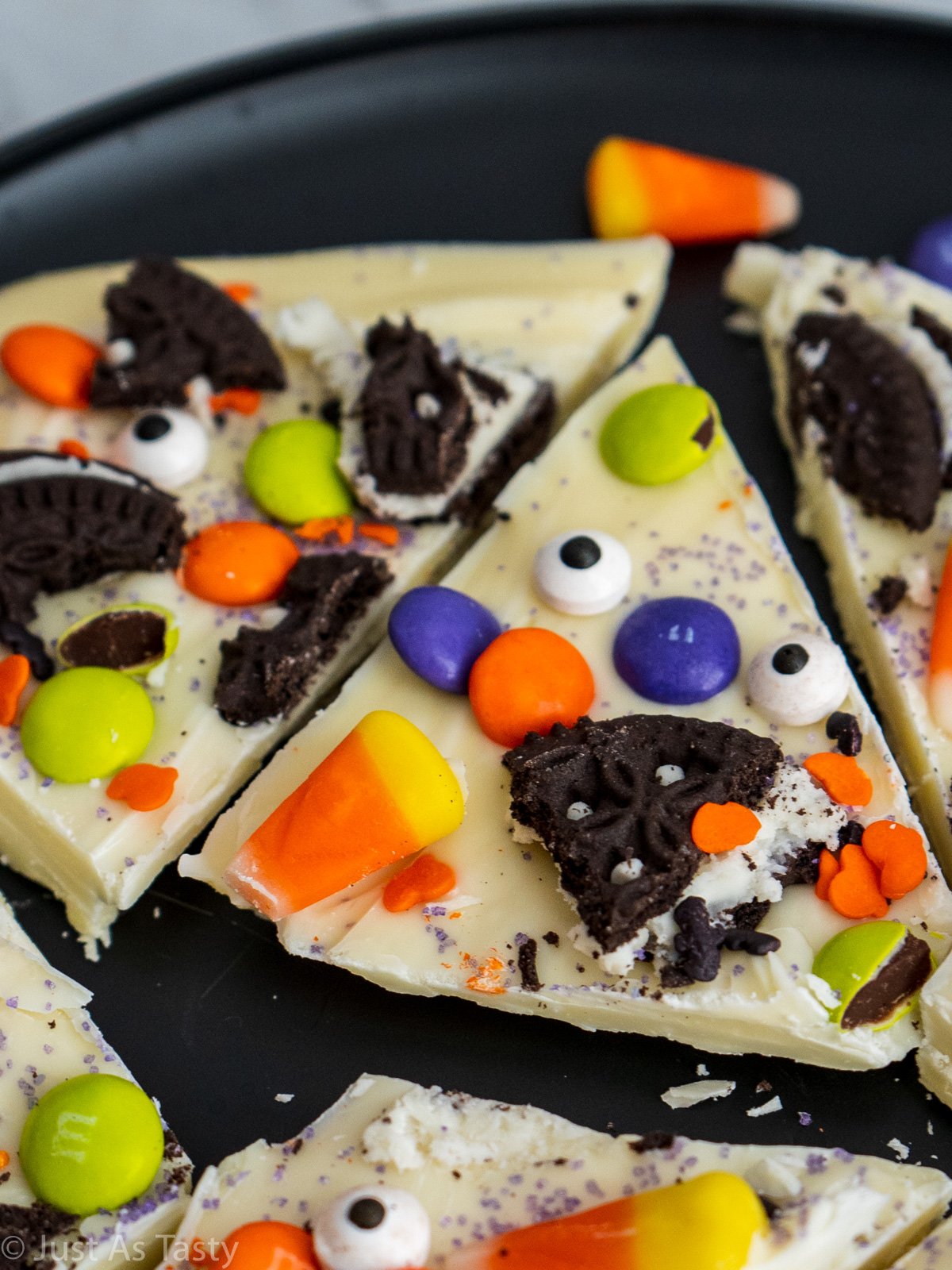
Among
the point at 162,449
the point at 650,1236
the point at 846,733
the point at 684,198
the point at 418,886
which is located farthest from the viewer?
the point at 684,198

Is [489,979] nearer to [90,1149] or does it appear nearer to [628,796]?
[628,796]

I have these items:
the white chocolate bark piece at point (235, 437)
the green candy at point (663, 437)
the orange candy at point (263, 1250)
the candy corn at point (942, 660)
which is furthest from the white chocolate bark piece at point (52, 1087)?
the candy corn at point (942, 660)

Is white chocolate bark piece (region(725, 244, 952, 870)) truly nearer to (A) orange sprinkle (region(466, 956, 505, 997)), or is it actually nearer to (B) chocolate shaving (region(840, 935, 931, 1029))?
(B) chocolate shaving (region(840, 935, 931, 1029))

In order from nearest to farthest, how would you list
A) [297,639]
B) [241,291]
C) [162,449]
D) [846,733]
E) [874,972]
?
[874,972] < [846,733] < [297,639] < [162,449] < [241,291]

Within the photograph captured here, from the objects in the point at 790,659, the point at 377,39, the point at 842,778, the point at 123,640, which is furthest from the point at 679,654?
the point at 377,39

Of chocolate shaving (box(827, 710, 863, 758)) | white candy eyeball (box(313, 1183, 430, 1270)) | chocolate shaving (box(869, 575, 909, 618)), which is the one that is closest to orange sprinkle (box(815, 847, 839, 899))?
chocolate shaving (box(827, 710, 863, 758))

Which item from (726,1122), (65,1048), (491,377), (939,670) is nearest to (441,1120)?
(726,1122)

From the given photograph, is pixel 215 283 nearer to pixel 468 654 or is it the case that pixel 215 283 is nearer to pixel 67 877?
pixel 468 654
